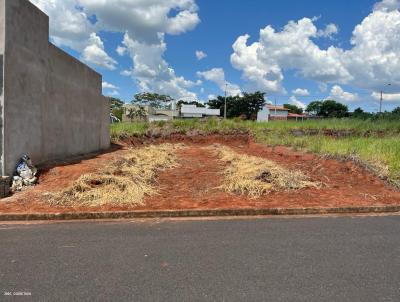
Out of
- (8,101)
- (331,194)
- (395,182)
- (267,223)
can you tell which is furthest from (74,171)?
(395,182)

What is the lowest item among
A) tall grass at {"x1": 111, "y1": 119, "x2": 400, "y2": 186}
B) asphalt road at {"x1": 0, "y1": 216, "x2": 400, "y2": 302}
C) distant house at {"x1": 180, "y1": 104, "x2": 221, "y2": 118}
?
asphalt road at {"x1": 0, "y1": 216, "x2": 400, "y2": 302}

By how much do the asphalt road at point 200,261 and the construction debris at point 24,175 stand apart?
2.49 meters

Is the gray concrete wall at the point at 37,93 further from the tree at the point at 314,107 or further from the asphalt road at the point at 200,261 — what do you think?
the tree at the point at 314,107

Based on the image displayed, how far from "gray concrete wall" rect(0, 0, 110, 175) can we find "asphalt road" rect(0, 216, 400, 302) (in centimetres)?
352

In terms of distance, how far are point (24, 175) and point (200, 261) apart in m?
6.05

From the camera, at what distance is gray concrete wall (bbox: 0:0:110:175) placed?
8609 millimetres

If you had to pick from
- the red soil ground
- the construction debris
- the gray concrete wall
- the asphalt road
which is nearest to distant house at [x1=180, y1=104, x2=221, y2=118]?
the gray concrete wall

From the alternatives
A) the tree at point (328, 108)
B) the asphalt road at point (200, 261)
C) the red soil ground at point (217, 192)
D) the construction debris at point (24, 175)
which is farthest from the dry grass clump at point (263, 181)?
the tree at point (328, 108)

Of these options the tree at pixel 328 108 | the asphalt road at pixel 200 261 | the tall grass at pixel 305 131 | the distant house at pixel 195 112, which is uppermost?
the tree at pixel 328 108

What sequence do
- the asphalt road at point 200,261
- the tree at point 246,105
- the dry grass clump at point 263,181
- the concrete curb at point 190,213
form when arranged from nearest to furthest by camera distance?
the asphalt road at point 200,261, the concrete curb at point 190,213, the dry grass clump at point 263,181, the tree at point 246,105

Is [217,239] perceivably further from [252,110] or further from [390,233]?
[252,110]

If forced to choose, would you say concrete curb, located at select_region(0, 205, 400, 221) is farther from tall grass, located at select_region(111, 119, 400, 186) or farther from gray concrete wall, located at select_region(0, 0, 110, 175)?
tall grass, located at select_region(111, 119, 400, 186)

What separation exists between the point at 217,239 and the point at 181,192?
3.50 m

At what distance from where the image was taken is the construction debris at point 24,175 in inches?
337
